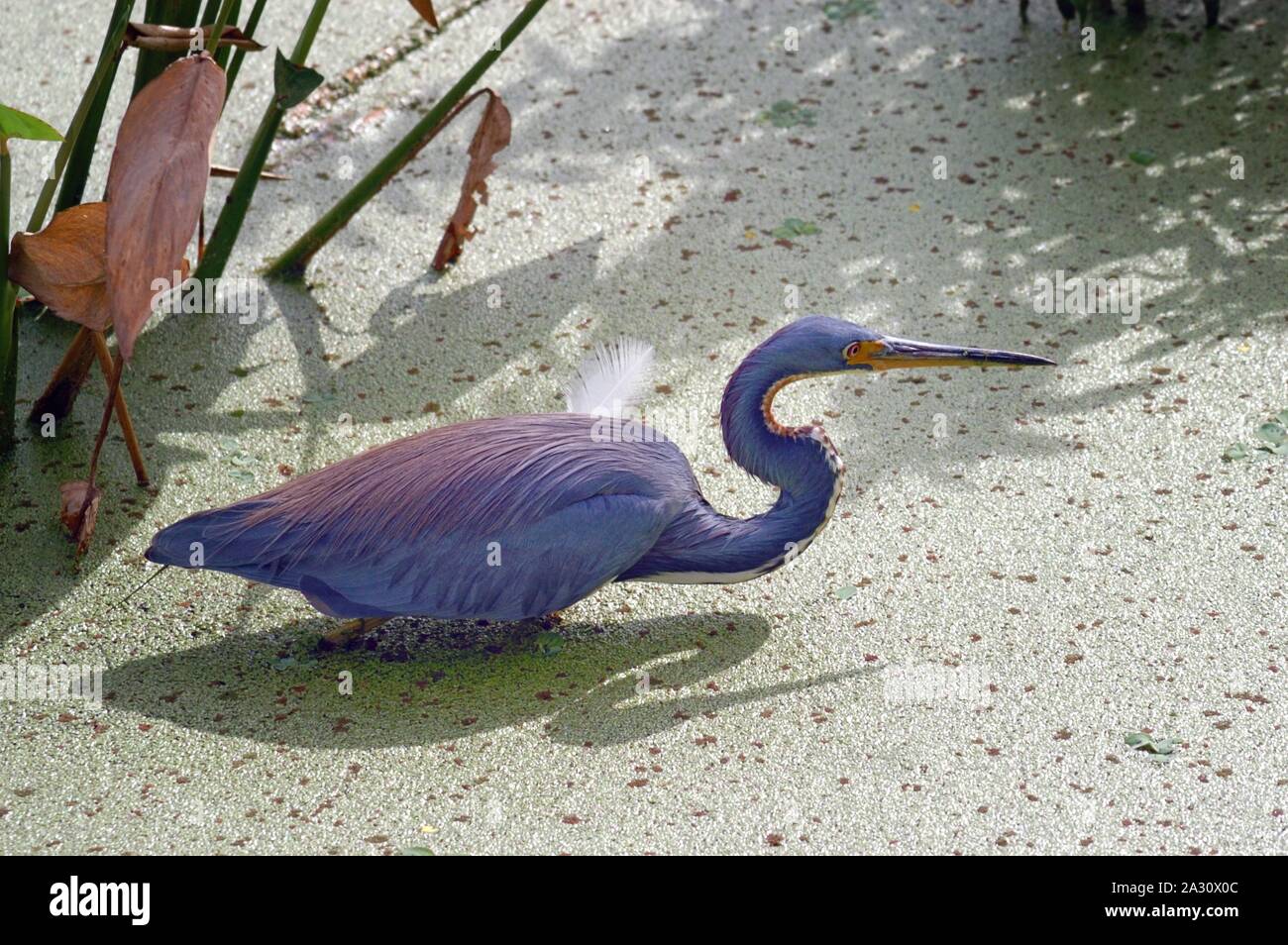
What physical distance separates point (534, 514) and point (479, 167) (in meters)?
1.35

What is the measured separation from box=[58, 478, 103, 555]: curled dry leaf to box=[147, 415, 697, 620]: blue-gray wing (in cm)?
29

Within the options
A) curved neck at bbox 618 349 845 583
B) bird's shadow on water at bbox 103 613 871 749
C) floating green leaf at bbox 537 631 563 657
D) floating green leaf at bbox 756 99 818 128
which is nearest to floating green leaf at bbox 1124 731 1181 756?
bird's shadow on water at bbox 103 613 871 749

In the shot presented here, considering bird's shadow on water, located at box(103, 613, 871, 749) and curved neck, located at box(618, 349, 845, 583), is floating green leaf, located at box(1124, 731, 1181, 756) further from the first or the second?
curved neck, located at box(618, 349, 845, 583)

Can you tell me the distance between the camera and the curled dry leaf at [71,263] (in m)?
2.73

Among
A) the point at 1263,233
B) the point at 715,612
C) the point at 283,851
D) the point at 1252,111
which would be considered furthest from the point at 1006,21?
the point at 283,851

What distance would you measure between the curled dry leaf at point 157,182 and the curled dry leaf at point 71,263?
0.20 m

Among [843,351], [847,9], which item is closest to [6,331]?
[843,351]

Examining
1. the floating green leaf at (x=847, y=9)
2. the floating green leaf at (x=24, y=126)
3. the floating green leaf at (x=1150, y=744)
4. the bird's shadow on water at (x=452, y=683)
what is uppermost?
the floating green leaf at (x=847, y=9)

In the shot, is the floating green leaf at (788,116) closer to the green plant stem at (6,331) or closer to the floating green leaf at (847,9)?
the floating green leaf at (847,9)

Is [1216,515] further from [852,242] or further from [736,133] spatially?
[736,133]

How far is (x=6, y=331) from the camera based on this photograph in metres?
2.95

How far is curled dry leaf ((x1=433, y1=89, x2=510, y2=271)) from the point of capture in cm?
365

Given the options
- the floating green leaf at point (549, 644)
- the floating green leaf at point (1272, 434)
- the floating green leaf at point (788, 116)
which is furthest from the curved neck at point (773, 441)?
the floating green leaf at point (788, 116)

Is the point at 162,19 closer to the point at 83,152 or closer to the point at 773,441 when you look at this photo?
the point at 83,152
